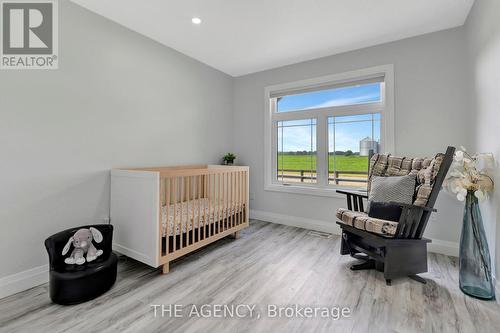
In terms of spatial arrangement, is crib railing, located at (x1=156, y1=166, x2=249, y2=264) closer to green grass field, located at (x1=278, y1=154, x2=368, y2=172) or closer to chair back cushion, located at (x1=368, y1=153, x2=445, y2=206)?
green grass field, located at (x1=278, y1=154, x2=368, y2=172)

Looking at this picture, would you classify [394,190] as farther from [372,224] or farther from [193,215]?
[193,215]

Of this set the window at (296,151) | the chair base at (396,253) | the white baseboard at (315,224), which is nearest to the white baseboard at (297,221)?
the white baseboard at (315,224)

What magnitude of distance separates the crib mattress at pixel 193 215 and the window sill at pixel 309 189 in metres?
0.91

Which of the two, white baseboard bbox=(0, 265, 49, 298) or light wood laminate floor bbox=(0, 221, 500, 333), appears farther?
white baseboard bbox=(0, 265, 49, 298)

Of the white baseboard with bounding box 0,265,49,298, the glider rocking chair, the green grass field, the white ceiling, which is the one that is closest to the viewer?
the white baseboard with bounding box 0,265,49,298

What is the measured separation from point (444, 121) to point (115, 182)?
349 cm

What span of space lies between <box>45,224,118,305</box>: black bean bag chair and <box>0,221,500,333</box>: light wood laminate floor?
61 mm

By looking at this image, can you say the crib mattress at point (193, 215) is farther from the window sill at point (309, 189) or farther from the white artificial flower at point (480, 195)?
the white artificial flower at point (480, 195)

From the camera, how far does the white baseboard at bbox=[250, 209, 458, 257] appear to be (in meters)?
2.41

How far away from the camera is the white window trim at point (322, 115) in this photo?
8.86ft

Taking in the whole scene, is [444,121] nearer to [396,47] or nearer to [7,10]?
[396,47]

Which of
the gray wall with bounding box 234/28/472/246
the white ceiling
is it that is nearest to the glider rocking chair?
the gray wall with bounding box 234/28/472/246

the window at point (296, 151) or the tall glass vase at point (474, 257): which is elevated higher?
the window at point (296, 151)

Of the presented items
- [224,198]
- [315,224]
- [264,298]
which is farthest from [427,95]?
[264,298]
